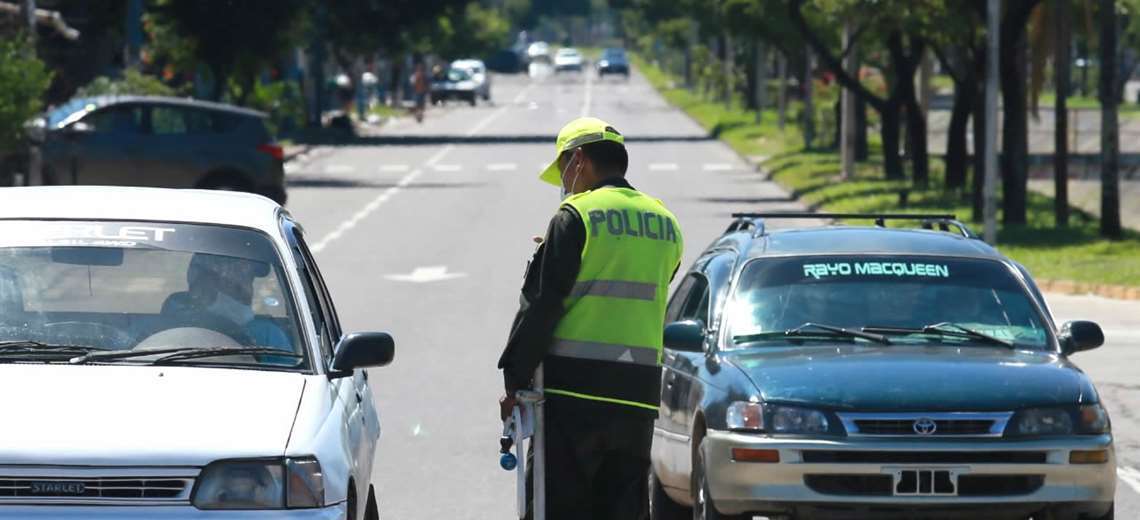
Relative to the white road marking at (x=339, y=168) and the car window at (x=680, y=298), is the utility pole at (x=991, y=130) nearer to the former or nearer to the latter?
the car window at (x=680, y=298)

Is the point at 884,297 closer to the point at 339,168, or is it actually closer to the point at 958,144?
the point at 958,144

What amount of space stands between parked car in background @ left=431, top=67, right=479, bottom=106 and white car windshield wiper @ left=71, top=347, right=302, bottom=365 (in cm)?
8811

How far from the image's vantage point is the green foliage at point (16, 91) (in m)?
27.4

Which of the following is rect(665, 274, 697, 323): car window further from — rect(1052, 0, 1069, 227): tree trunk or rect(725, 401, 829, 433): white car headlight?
rect(1052, 0, 1069, 227): tree trunk

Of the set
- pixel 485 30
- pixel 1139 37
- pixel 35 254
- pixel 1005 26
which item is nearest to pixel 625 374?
pixel 35 254

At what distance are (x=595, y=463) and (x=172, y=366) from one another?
1.34 m

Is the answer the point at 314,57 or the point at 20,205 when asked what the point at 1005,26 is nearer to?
the point at 20,205

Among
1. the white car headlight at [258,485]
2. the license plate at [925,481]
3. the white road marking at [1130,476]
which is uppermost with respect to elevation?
the white car headlight at [258,485]

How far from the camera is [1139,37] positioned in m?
71.7

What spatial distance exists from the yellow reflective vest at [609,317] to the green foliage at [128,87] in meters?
32.0

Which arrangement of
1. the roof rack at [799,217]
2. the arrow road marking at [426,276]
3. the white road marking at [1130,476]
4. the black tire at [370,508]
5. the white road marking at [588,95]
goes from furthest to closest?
the white road marking at [588,95], the arrow road marking at [426,276], the white road marking at [1130,476], the roof rack at [799,217], the black tire at [370,508]

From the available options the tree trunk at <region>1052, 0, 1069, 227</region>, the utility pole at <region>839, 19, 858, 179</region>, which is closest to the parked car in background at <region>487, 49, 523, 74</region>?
the utility pole at <region>839, 19, 858, 179</region>

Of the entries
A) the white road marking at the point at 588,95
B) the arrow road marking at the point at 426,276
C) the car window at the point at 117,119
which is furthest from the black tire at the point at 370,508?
the white road marking at the point at 588,95

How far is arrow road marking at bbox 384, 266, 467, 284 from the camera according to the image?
Answer: 22.6 m
